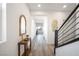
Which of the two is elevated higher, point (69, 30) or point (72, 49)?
point (69, 30)

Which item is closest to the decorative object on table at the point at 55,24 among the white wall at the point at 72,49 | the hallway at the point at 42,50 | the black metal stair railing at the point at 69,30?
the hallway at the point at 42,50

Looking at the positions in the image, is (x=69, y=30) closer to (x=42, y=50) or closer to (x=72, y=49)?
(x=72, y=49)

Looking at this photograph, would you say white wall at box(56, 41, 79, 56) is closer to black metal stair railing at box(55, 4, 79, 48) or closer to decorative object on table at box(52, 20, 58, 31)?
black metal stair railing at box(55, 4, 79, 48)

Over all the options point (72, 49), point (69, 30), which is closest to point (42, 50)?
point (69, 30)

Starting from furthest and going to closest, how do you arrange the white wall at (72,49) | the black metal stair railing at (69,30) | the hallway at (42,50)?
the hallway at (42,50) < the black metal stair railing at (69,30) < the white wall at (72,49)

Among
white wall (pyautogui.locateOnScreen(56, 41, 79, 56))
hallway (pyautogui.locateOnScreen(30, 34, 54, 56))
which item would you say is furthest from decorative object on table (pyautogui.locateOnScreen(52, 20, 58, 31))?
white wall (pyautogui.locateOnScreen(56, 41, 79, 56))

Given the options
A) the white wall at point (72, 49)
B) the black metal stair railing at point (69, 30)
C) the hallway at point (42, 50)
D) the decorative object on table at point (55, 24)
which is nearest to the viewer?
the white wall at point (72, 49)

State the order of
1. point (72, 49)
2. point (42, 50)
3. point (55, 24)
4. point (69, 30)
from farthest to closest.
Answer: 1. point (55, 24)
2. point (42, 50)
3. point (69, 30)
4. point (72, 49)

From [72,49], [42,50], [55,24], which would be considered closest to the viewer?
[72,49]

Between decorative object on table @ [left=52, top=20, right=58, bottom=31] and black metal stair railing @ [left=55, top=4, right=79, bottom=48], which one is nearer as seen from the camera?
black metal stair railing @ [left=55, top=4, right=79, bottom=48]

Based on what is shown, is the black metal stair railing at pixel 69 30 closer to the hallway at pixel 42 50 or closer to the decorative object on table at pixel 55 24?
the hallway at pixel 42 50

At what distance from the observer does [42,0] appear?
333cm

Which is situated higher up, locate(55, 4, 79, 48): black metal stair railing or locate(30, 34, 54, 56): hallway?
locate(55, 4, 79, 48): black metal stair railing

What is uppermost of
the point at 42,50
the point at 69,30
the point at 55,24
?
the point at 55,24
